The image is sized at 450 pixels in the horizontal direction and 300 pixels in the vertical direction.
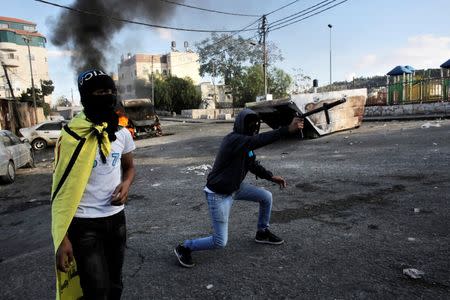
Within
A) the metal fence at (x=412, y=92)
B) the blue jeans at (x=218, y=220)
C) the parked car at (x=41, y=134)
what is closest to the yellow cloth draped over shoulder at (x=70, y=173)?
the blue jeans at (x=218, y=220)

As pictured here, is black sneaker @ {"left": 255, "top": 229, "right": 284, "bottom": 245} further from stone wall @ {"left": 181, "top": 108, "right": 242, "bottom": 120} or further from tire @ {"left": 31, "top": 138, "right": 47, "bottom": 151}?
stone wall @ {"left": 181, "top": 108, "right": 242, "bottom": 120}

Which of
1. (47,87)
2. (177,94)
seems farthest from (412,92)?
(47,87)

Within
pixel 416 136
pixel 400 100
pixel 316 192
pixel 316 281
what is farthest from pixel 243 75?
pixel 316 281

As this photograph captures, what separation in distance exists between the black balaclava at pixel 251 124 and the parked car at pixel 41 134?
16.1 metres

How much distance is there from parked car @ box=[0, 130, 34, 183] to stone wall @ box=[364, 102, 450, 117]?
1688 centimetres

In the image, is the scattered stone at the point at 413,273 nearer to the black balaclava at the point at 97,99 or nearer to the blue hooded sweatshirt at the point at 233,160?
the blue hooded sweatshirt at the point at 233,160

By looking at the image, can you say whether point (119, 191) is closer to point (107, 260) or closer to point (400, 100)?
point (107, 260)

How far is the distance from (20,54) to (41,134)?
60199 millimetres

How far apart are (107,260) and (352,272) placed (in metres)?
2.17

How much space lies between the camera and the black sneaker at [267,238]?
4016 mm

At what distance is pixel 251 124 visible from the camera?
10.7 feet

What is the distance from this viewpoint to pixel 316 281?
3.17m

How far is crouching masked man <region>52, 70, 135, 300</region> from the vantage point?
6.53 ft

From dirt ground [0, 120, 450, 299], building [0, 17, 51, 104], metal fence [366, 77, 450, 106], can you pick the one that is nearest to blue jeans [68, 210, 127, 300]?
dirt ground [0, 120, 450, 299]
